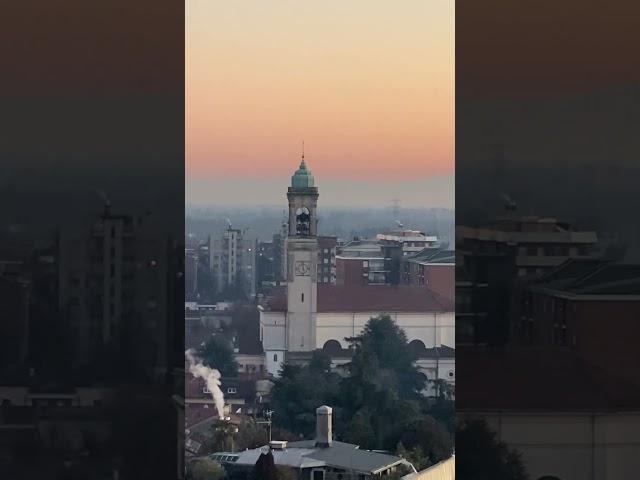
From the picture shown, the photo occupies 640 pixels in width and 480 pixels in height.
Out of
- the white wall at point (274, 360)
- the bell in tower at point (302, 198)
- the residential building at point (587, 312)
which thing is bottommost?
the white wall at point (274, 360)

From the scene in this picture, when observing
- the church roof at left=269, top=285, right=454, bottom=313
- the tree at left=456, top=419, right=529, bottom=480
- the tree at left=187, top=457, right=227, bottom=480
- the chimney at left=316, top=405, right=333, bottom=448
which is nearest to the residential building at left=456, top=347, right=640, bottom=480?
the tree at left=456, top=419, right=529, bottom=480

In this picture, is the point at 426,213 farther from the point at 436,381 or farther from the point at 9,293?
the point at 9,293

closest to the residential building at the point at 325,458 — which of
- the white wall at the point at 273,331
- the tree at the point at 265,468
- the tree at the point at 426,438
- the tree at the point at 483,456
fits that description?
the tree at the point at 265,468

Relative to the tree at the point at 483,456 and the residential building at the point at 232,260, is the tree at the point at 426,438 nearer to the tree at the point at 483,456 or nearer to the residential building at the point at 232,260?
the residential building at the point at 232,260

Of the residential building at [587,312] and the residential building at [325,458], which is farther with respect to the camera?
the residential building at [325,458]

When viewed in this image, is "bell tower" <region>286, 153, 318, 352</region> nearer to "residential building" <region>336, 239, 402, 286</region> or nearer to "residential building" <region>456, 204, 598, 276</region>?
"residential building" <region>336, 239, 402, 286</region>

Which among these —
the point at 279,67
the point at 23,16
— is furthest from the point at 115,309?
the point at 279,67

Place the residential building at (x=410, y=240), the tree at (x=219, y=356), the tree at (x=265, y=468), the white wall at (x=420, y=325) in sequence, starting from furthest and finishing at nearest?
1. the white wall at (x=420, y=325)
2. the residential building at (x=410, y=240)
3. the tree at (x=219, y=356)
4. the tree at (x=265, y=468)
